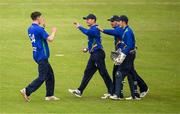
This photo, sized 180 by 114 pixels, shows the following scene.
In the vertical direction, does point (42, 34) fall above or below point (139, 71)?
above

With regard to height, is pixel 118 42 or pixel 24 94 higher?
pixel 118 42

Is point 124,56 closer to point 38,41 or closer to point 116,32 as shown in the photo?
point 116,32

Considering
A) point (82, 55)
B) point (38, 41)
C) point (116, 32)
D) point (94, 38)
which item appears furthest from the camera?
point (82, 55)

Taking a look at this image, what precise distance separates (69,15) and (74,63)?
11.6m

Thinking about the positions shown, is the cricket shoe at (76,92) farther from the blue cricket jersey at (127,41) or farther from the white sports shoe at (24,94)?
the blue cricket jersey at (127,41)

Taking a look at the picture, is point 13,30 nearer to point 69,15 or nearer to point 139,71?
point 69,15

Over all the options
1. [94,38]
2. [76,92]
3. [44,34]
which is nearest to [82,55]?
[76,92]

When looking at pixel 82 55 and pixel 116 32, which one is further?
pixel 82 55

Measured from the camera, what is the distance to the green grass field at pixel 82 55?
2047cm

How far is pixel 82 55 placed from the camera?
2895 centimetres

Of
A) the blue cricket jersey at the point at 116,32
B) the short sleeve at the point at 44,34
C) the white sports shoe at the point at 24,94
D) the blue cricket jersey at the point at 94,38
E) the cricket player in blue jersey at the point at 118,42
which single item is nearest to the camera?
the short sleeve at the point at 44,34

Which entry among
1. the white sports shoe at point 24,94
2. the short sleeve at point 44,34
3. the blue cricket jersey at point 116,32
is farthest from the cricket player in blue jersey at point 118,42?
the white sports shoe at point 24,94

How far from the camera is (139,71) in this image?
84.6ft

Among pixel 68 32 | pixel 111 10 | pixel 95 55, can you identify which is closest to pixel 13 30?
pixel 68 32
